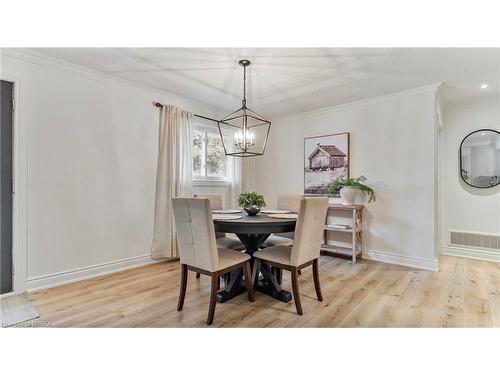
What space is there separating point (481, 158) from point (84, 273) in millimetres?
5530

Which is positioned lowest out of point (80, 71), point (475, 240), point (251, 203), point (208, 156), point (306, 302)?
point (306, 302)

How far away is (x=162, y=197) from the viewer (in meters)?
3.48

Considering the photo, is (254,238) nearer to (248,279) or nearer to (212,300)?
(248,279)

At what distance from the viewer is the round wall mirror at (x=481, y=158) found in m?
3.70

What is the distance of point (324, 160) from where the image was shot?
4.24m

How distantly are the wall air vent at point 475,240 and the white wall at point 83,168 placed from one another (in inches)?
180

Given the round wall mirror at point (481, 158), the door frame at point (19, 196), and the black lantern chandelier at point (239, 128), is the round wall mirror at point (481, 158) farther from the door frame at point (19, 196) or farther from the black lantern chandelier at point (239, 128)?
the door frame at point (19, 196)

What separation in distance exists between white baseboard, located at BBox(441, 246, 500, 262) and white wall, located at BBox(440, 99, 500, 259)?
94 millimetres

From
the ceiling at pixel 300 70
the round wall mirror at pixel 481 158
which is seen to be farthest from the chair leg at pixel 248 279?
the round wall mirror at pixel 481 158

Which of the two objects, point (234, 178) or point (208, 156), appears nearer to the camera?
point (208, 156)

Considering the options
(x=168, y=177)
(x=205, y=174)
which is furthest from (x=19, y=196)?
(x=205, y=174)
